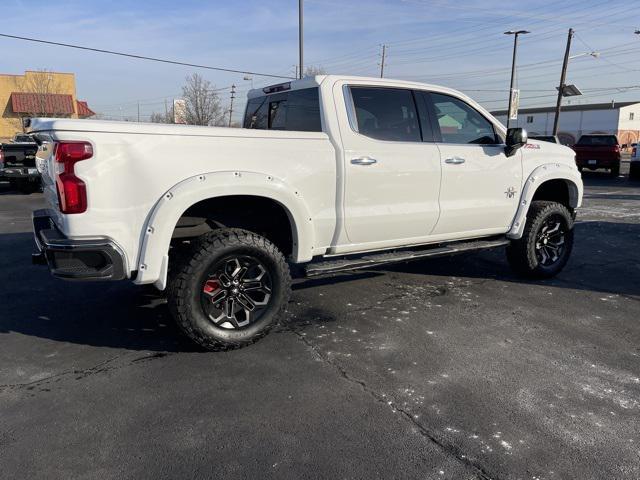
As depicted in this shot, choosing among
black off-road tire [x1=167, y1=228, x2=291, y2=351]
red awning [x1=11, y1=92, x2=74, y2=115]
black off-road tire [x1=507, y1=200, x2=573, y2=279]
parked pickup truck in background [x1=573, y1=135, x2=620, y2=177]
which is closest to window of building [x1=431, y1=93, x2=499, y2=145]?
black off-road tire [x1=507, y1=200, x2=573, y2=279]

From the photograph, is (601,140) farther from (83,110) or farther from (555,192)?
(83,110)

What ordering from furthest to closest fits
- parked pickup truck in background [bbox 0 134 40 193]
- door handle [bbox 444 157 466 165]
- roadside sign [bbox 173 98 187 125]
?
roadside sign [bbox 173 98 187 125]
parked pickup truck in background [bbox 0 134 40 193]
door handle [bbox 444 157 466 165]

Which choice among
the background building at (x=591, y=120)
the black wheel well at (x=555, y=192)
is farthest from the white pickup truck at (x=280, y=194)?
the background building at (x=591, y=120)

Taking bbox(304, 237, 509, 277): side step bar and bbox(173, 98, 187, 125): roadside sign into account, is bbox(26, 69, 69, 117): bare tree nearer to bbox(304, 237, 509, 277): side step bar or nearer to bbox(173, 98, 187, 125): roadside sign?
bbox(173, 98, 187, 125): roadside sign

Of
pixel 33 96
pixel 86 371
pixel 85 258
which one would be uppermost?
pixel 33 96

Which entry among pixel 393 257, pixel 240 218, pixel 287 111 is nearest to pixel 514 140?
pixel 393 257

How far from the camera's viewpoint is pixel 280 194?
3.79 meters

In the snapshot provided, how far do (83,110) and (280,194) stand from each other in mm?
52271

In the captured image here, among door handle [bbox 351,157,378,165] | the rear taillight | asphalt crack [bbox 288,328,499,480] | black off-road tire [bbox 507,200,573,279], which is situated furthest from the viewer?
black off-road tire [bbox 507,200,573,279]

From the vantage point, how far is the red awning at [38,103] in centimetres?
4438

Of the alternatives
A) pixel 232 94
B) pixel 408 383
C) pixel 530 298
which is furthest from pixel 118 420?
pixel 232 94

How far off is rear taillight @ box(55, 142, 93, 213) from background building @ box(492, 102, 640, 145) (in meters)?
75.0

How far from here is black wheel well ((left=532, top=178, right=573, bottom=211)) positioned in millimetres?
6023

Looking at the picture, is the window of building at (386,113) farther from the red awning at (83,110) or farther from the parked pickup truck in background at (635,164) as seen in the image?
the red awning at (83,110)
